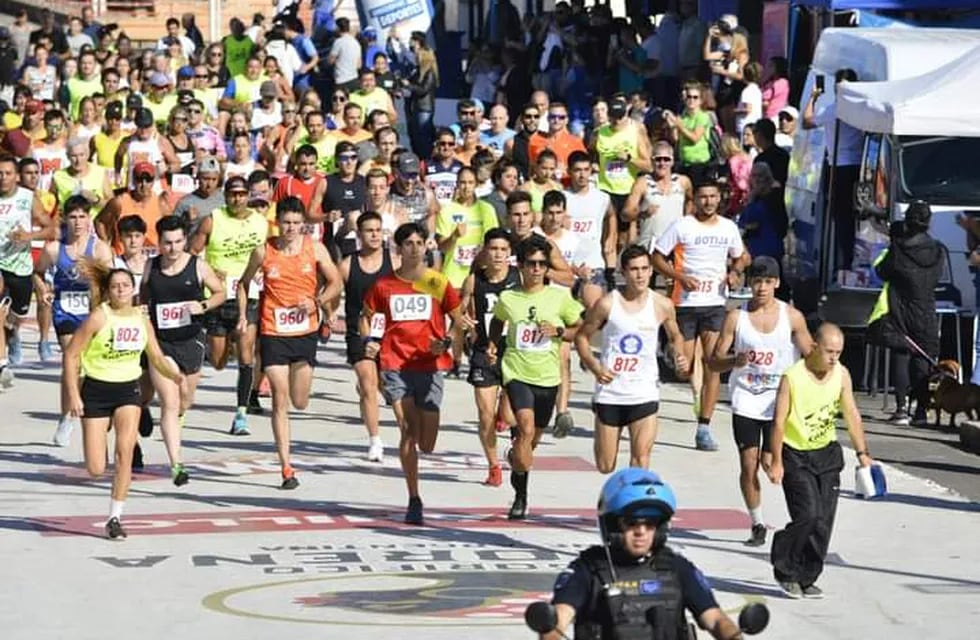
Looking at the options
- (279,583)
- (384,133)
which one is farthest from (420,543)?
(384,133)

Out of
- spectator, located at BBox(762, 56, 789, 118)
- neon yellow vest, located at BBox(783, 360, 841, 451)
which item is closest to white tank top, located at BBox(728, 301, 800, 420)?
neon yellow vest, located at BBox(783, 360, 841, 451)

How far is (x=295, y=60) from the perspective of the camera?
1398 inches

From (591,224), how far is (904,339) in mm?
2728

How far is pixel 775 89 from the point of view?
90.7 feet

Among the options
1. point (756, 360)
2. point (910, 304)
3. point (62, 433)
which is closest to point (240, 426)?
point (62, 433)

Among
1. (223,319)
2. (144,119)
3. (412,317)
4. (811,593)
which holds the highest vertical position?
(144,119)

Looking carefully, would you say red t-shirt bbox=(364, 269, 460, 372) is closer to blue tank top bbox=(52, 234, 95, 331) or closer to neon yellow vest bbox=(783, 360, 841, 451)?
neon yellow vest bbox=(783, 360, 841, 451)

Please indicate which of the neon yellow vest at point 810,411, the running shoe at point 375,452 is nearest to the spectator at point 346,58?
the running shoe at point 375,452

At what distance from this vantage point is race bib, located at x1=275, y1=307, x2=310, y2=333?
1700 cm

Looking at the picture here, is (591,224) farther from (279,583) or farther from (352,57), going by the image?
(352,57)

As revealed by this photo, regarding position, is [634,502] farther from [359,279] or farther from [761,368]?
[359,279]

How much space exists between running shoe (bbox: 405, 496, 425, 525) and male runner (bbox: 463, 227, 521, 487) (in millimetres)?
991

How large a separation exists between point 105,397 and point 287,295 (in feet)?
7.18

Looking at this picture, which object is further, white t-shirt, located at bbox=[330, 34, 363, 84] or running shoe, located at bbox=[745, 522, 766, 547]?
white t-shirt, located at bbox=[330, 34, 363, 84]
